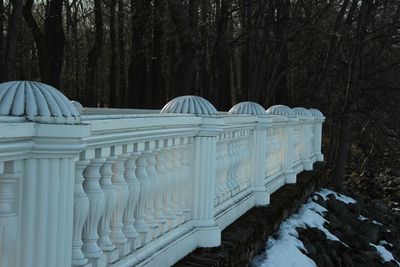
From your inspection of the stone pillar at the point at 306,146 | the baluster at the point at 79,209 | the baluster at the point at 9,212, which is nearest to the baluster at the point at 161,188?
the baluster at the point at 79,209

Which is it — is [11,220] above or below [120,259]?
above

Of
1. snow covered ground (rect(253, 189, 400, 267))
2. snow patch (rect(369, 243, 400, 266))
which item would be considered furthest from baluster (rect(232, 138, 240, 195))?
snow patch (rect(369, 243, 400, 266))

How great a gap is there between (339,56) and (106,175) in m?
17.3

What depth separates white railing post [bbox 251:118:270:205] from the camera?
5.92 metres

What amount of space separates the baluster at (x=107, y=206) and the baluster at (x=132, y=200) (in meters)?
0.22

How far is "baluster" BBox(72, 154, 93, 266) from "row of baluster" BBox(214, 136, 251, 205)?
217 centimetres

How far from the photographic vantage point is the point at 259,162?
604 centimetres

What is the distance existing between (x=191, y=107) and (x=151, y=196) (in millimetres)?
1017

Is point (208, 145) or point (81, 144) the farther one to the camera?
point (208, 145)

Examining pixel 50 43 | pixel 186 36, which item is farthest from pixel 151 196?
pixel 50 43

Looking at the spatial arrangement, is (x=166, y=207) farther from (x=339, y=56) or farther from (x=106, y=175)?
(x=339, y=56)

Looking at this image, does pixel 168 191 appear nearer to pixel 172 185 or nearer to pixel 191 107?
pixel 172 185

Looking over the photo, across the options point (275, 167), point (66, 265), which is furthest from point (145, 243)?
point (275, 167)

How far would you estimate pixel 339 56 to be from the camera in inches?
750
